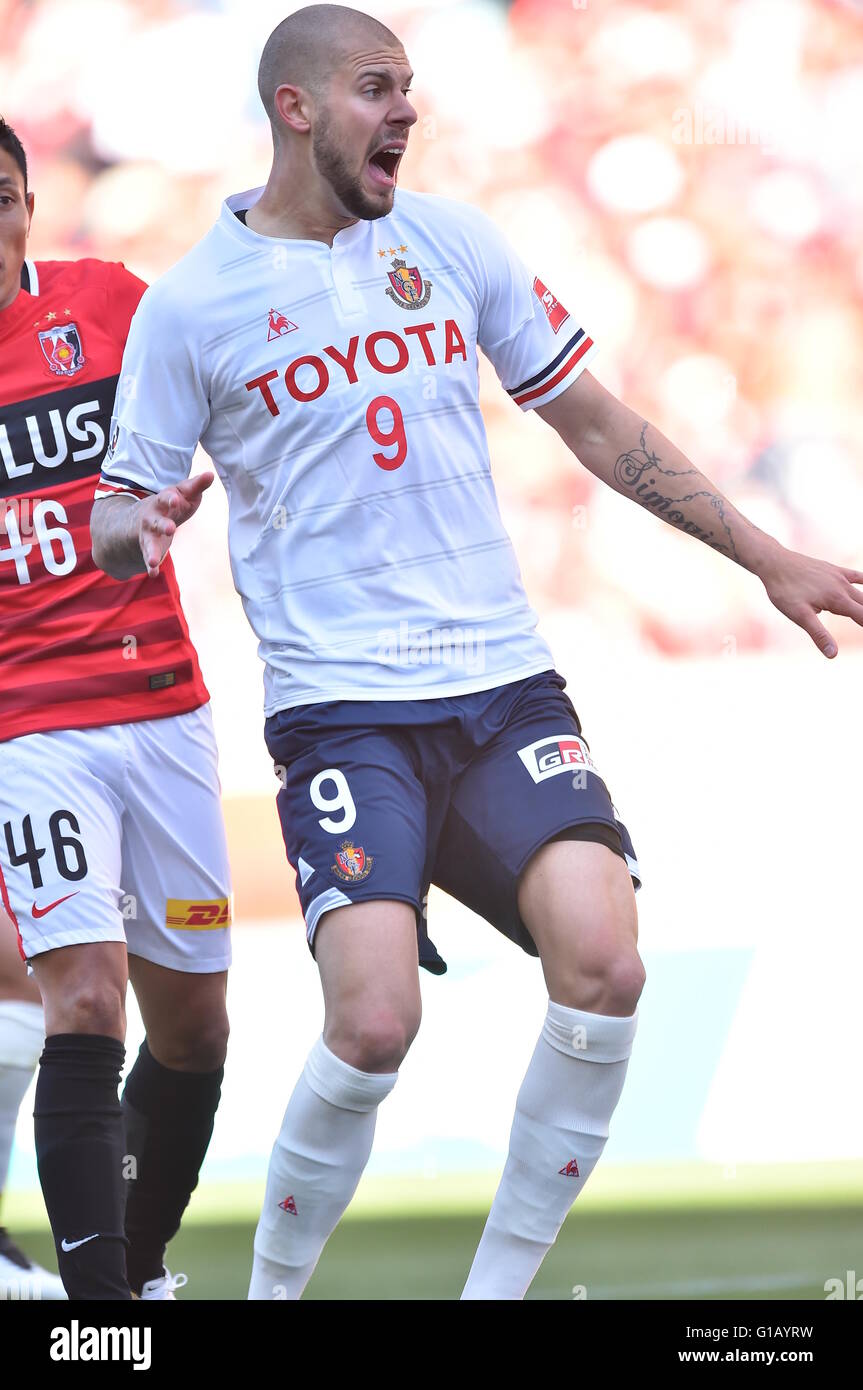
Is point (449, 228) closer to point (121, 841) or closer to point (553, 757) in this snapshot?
point (553, 757)

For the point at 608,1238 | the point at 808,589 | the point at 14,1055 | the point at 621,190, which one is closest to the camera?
the point at 808,589

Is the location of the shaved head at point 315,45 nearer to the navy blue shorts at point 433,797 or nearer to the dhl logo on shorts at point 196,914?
the navy blue shorts at point 433,797

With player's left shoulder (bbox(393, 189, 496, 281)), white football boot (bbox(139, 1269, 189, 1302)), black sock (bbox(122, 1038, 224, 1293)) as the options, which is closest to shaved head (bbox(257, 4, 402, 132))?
player's left shoulder (bbox(393, 189, 496, 281))

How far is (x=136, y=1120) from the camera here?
9.22 ft

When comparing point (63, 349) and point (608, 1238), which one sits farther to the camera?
point (608, 1238)

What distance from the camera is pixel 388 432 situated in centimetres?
241

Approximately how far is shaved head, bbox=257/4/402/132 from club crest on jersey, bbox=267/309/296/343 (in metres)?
0.30

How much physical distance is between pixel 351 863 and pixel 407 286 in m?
0.84

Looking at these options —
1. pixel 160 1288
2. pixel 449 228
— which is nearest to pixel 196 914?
pixel 160 1288

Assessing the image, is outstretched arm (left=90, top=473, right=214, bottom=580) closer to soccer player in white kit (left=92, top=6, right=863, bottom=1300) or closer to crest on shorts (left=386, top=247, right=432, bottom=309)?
soccer player in white kit (left=92, top=6, right=863, bottom=1300)

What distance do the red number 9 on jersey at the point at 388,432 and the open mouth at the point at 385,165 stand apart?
12.2 inches

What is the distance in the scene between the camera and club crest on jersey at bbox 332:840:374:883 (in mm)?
2258

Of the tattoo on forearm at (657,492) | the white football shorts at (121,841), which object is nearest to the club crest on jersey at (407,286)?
the tattoo on forearm at (657,492)
